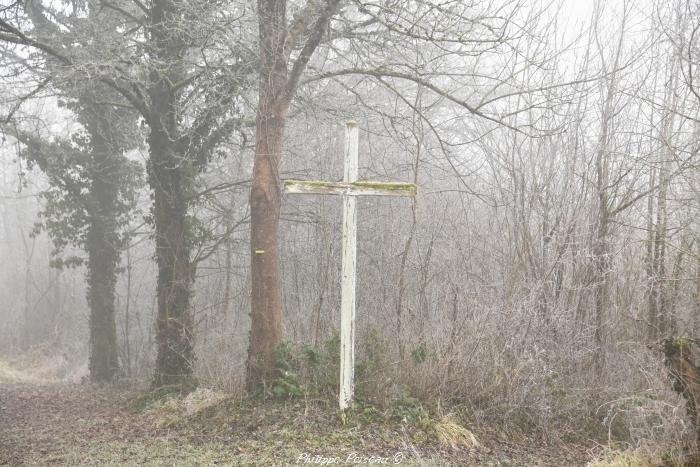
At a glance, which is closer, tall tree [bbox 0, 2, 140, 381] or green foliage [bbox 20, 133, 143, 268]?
tall tree [bbox 0, 2, 140, 381]

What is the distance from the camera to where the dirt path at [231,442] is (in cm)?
702

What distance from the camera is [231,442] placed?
25.2 ft

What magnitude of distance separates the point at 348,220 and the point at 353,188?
41 centimetres

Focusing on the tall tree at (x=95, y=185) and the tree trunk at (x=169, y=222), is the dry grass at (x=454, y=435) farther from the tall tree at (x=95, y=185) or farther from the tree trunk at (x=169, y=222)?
the tall tree at (x=95, y=185)

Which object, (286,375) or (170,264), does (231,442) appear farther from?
(170,264)

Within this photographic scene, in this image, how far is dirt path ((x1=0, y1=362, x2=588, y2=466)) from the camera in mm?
7016

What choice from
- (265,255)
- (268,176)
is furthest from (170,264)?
(268,176)

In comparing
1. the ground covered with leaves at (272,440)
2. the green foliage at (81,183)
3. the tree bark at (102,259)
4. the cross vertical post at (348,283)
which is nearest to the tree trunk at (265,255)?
the ground covered with leaves at (272,440)

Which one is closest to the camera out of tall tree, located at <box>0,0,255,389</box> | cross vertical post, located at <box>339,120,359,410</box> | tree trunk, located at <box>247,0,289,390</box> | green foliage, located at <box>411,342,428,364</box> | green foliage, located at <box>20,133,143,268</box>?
cross vertical post, located at <box>339,120,359,410</box>

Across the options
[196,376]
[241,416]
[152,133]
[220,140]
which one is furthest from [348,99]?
[241,416]

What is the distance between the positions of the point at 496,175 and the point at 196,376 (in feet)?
21.4

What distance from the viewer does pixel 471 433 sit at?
306 inches

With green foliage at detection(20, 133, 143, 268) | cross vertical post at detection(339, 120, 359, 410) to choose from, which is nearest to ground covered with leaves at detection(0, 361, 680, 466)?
cross vertical post at detection(339, 120, 359, 410)

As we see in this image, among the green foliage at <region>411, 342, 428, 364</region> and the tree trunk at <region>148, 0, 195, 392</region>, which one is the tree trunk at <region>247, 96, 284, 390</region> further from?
the tree trunk at <region>148, 0, 195, 392</region>
